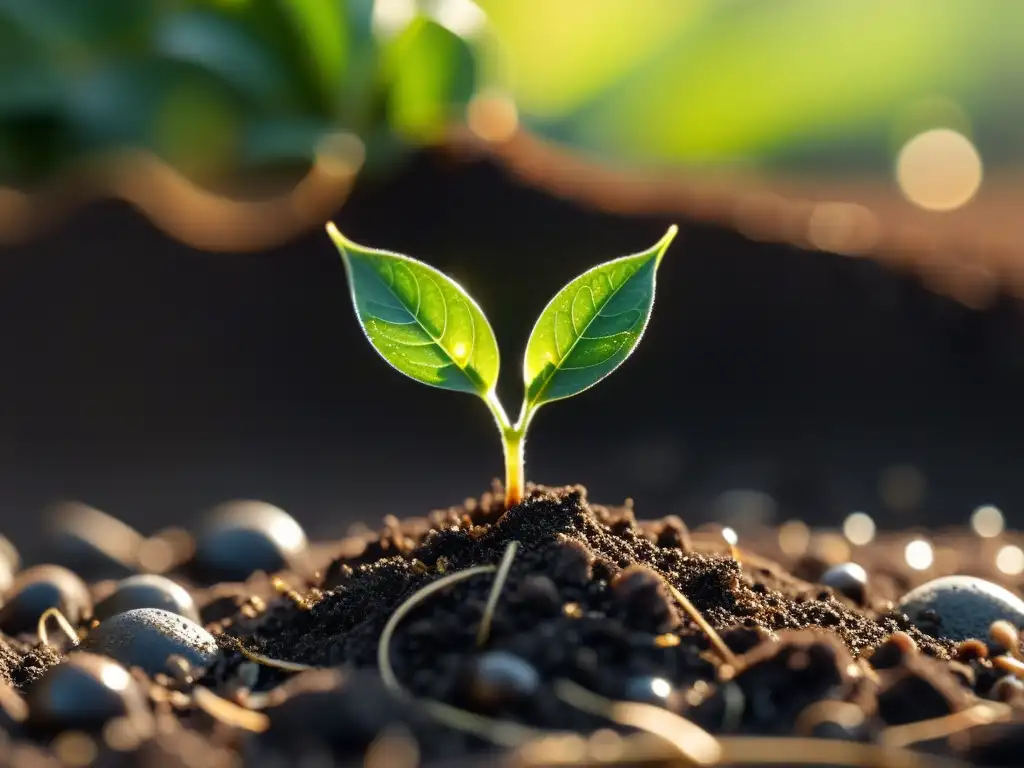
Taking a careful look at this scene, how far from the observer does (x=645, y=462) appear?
7.45m

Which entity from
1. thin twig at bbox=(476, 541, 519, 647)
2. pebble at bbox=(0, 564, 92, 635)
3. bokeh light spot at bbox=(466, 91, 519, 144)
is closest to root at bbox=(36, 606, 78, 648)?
pebble at bbox=(0, 564, 92, 635)

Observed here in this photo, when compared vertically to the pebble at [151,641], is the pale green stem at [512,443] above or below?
above

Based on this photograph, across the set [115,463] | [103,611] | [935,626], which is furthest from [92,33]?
[935,626]

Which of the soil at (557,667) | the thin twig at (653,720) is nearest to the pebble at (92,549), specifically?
the soil at (557,667)

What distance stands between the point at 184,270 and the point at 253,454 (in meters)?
1.47

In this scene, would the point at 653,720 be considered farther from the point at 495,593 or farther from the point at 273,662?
the point at 273,662

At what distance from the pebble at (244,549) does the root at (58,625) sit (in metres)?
0.76

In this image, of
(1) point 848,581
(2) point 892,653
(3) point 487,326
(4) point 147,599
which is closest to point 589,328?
(3) point 487,326

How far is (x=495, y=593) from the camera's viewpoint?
207cm

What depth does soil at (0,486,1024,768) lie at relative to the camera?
1.74 m

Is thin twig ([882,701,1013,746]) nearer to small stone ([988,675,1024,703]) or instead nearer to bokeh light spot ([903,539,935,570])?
small stone ([988,675,1024,703])

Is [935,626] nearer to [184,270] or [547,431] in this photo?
[547,431]

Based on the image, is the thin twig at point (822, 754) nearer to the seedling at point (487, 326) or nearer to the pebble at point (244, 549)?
the seedling at point (487, 326)

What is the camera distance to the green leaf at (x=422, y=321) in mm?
2260
